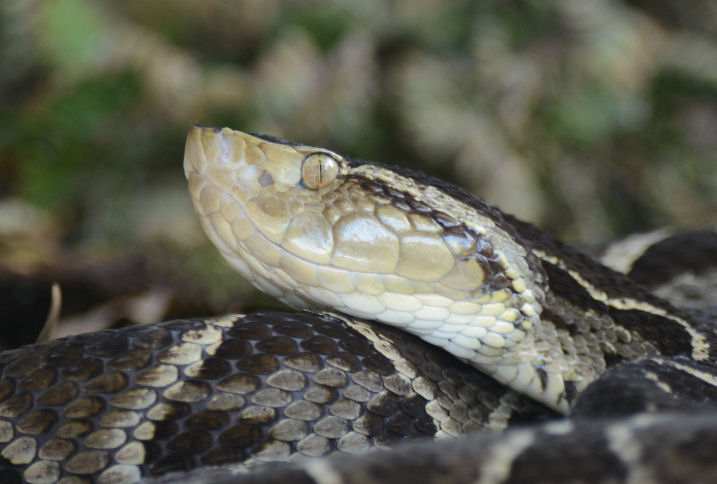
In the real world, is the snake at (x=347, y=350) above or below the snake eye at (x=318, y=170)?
below

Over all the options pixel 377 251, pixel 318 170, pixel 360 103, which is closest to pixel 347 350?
pixel 377 251

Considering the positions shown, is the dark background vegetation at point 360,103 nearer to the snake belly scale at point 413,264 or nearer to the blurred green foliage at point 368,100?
the blurred green foliage at point 368,100

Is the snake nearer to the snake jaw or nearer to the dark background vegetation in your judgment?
the snake jaw

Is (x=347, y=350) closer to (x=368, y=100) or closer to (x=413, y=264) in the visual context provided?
(x=413, y=264)

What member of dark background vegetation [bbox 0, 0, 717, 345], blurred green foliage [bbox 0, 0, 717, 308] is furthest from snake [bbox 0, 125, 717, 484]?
blurred green foliage [bbox 0, 0, 717, 308]

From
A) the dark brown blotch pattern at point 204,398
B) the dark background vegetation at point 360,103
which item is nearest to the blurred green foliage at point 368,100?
the dark background vegetation at point 360,103


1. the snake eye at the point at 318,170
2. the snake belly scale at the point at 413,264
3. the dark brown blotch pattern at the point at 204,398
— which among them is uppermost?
the snake eye at the point at 318,170
